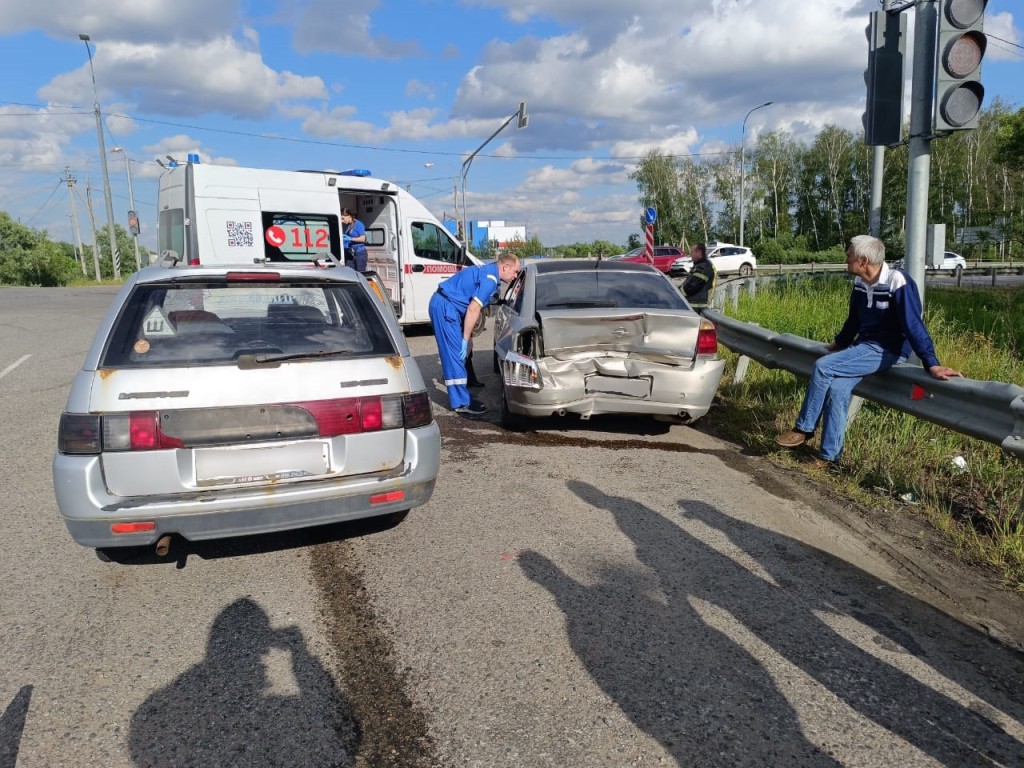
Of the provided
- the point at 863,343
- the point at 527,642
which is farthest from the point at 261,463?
the point at 863,343

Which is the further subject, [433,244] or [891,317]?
[433,244]

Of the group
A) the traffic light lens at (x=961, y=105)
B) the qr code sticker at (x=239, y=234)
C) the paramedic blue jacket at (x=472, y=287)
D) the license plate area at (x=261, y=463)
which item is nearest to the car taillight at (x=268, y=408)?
the license plate area at (x=261, y=463)

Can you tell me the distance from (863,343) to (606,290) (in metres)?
2.49

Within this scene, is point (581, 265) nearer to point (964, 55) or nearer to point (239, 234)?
point (964, 55)

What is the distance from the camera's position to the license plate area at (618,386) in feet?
20.8

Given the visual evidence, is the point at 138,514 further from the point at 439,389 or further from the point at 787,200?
the point at 787,200

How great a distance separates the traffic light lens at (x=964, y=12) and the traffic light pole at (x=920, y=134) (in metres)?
0.19

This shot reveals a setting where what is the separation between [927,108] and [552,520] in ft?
13.1

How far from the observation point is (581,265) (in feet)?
25.6

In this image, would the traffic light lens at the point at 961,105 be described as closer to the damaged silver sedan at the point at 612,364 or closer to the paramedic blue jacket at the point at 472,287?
the damaged silver sedan at the point at 612,364

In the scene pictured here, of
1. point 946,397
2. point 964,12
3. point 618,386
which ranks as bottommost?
point 618,386

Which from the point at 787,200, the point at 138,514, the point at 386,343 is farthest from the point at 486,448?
the point at 787,200

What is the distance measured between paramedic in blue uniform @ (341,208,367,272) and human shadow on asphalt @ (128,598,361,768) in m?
10.6

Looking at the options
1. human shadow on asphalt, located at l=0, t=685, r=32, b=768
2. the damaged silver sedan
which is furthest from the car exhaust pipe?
the damaged silver sedan
